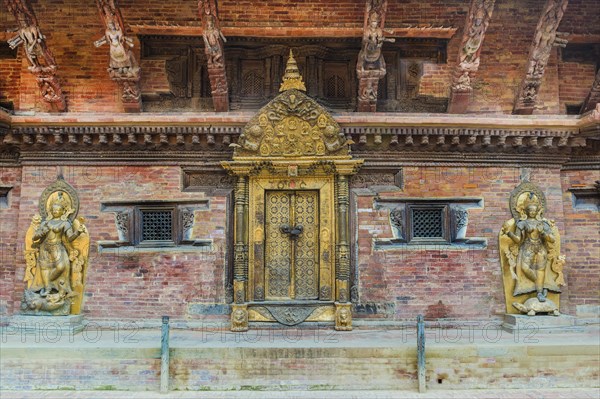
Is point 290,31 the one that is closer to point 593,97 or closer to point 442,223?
point 442,223

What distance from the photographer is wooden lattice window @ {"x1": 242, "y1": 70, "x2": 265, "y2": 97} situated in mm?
9562

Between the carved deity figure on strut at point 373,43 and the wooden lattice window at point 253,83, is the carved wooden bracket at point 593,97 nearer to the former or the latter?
the carved deity figure on strut at point 373,43

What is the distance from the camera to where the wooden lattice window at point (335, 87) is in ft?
31.5

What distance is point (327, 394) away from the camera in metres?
7.13

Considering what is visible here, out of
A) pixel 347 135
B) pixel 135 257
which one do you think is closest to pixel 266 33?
pixel 347 135

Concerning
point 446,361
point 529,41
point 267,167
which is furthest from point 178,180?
point 529,41

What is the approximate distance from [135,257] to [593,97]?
8416 mm

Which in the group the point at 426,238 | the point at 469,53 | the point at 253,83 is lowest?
the point at 426,238

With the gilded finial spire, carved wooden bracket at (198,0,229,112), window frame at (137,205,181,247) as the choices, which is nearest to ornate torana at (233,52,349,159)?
the gilded finial spire

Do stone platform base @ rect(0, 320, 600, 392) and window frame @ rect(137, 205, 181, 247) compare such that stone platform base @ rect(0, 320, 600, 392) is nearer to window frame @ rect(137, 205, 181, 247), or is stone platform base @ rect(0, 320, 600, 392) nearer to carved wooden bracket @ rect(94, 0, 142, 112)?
window frame @ rect(137, 205, 181, 247)

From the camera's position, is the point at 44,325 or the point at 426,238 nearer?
the point at 44,325

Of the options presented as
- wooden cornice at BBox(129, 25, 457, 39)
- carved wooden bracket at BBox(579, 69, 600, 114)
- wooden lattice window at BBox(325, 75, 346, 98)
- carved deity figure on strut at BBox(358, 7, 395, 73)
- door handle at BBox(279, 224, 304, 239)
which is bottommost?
door handle at BBox(279, 224, 304, 239)

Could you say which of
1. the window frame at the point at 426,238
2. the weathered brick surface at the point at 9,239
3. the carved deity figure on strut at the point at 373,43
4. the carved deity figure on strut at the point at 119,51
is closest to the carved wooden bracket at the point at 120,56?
the carved deity figure on strut at the point at 119,51

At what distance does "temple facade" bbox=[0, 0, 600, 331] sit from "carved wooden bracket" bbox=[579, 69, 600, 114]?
25 millimetres
